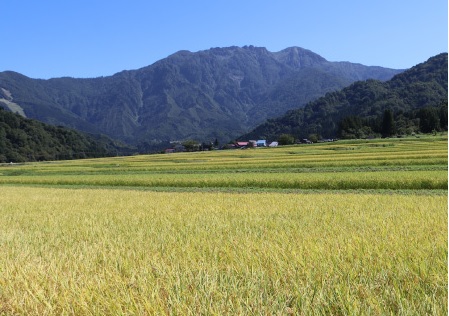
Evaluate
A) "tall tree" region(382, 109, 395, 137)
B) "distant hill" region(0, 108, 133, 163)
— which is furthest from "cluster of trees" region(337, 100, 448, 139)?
"distant hill" region(0, 108, 133, 163)

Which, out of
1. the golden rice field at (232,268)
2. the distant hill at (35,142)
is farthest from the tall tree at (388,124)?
the distant hill at (35,142)

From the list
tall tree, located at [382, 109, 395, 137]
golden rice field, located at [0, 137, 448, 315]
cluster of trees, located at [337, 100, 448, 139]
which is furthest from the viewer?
tall tree, located at [382, 109, 395, 137]

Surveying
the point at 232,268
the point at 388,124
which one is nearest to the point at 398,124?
the point at 388,124

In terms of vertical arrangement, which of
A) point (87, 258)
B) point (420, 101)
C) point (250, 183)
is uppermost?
point (420, 101)

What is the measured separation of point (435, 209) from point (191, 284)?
9.65 metres

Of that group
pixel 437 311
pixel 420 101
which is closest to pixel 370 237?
pixel 437 311

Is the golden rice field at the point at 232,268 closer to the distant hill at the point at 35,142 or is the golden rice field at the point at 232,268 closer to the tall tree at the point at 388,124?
the tall tree at the point at 388,124

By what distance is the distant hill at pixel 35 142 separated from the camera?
149 metres

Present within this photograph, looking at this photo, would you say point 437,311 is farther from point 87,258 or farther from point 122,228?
point 122,228

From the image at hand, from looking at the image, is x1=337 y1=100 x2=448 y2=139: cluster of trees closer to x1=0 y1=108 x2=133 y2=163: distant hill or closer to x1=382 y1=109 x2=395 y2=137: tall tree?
x1=382 y1=109 x2=395 y2=137: tall tree

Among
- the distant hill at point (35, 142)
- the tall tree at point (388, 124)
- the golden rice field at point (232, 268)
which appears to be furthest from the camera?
the distant hill at point (35, 142)

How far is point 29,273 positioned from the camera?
16.6 ft

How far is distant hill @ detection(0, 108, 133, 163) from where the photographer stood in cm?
14875

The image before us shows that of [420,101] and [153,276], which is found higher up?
[420,101]
